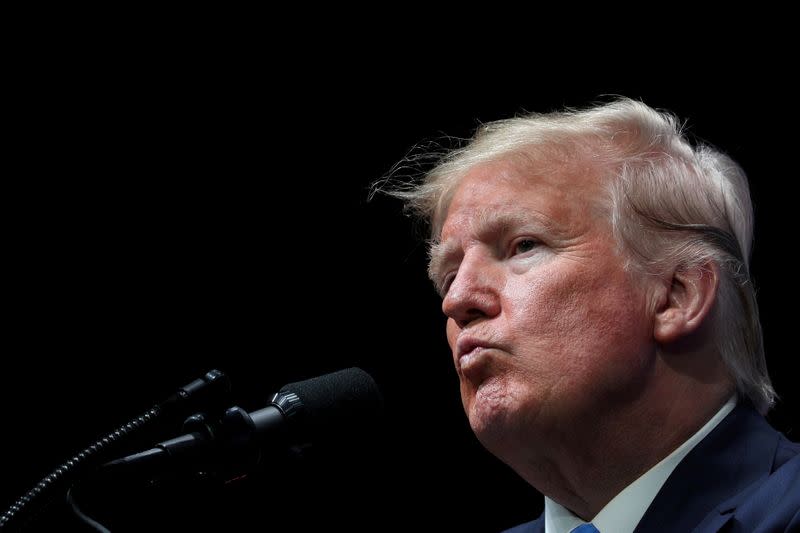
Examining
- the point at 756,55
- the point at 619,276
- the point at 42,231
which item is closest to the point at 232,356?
the point at 42,231

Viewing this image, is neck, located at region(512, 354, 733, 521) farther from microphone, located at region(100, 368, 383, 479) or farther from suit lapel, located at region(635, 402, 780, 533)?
microphone, located at region(100, 368, 383, 479)

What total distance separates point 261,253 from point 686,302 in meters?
1.81

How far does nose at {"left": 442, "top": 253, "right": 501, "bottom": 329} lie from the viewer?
2043mm

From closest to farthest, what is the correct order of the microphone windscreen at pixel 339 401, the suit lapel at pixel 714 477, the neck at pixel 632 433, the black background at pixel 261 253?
the microphone windscreen at pixel 339 401
the suit lapel at pixel 714 477
the neck at pixel 632 433
the black background at pixel 261 253

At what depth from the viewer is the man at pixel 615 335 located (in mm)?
1931

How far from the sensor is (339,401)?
1.83 meters

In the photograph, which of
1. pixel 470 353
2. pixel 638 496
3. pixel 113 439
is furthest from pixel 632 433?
pixel 113 439

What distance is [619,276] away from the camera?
201 cm

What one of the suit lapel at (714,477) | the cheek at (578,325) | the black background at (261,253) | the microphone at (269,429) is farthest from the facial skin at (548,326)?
the black background at (261,253)

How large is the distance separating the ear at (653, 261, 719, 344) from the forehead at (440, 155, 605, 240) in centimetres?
25

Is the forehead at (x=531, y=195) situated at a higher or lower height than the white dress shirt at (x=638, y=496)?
higher

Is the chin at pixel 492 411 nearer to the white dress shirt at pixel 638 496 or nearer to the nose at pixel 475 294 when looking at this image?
the nose at pixel 475 294

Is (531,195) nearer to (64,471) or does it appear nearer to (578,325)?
(578,325)

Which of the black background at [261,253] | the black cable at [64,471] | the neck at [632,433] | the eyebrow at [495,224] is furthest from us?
the black background at [261,253]
